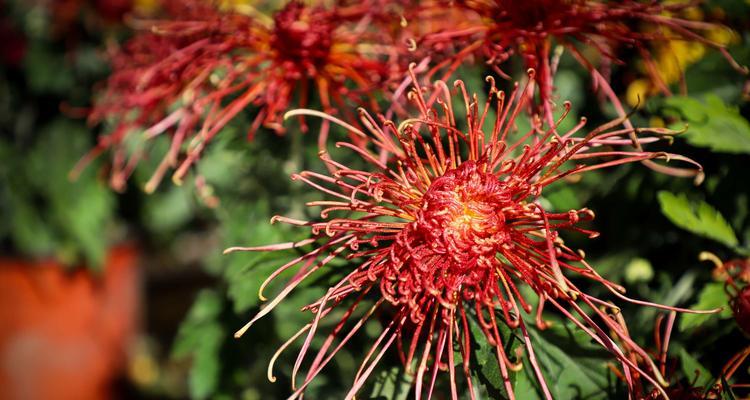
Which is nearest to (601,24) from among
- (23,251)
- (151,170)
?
(151,170)

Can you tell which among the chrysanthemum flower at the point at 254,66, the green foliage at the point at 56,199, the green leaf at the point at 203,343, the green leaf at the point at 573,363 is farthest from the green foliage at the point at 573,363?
the green foliage at the point at 56,199

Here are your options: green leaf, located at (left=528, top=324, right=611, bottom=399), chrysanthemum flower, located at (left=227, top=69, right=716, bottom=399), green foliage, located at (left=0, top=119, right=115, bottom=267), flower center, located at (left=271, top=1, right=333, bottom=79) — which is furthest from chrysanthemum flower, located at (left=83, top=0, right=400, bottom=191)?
green foliage, located at (left=0, top=119, right=115, bottom=267)

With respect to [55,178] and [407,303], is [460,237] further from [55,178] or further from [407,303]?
[55,178]

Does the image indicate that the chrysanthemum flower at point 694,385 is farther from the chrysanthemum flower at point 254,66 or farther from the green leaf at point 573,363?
the chrysanthemum flower at point 254,66

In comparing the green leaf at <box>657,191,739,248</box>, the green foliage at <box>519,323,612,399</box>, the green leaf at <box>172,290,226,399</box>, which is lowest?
the green leaf at <box>172,290,226,399</box>

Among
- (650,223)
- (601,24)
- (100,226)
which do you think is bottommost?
(100,226)

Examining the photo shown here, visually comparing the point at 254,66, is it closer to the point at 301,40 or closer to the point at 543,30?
the point at 301,40

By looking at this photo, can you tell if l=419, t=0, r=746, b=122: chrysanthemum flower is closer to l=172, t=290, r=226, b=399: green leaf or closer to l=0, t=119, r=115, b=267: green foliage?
l=172, t=290, r=226, b=399: green leaf
